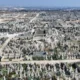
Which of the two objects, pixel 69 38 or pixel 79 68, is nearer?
pixel 79 68

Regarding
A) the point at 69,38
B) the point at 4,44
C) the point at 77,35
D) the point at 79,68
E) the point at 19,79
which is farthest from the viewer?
the point at 77,35

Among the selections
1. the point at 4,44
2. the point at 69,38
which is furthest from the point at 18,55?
the point at 69,38

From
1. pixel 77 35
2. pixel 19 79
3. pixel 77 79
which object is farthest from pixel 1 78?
pixel 77 35

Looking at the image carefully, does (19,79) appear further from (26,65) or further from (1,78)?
(26,65)

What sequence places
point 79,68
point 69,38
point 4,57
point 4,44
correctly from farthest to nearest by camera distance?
point 69,38 < point 4,44 < point 4,57 < point 79,68

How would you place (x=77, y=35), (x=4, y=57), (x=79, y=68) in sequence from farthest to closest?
(x=77, y=35), (x=4, y=57), (x=79, y=68)

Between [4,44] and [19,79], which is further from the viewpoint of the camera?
[4,44]

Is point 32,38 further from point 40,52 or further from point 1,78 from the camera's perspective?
point 1,78

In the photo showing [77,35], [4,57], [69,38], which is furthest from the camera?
[77,35]
